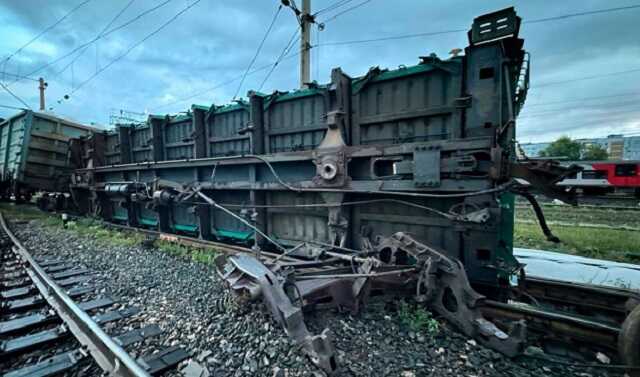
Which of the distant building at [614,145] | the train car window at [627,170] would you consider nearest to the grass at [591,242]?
the train car window at [627,170]

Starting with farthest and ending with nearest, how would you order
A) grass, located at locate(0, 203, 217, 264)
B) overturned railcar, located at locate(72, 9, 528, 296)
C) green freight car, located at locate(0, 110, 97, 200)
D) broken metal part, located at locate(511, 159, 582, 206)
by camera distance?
green freight car, located at locate(0, 110, 97, 200) < grass, located at locate(0, 203, 217, 264) < overturned railcar, located at locate(72, 9, 528, 296) < broken metal part, located at locate(511, 159, 582, 206)

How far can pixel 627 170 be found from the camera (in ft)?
65.2

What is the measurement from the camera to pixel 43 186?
11.6 meters

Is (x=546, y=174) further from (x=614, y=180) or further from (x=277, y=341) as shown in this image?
(x=614, y=180)

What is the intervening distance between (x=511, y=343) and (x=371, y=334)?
118 cm

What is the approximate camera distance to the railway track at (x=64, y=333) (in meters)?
2.31

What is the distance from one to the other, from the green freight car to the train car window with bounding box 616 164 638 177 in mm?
30986

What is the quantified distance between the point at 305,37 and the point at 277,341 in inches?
415

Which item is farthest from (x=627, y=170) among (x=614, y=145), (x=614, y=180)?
(x=614, y=145)

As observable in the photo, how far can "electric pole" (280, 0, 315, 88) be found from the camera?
407 inches

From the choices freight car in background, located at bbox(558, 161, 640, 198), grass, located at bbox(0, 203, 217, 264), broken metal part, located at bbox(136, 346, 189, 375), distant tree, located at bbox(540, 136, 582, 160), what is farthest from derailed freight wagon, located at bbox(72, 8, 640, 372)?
distant tree, located at bbox(540, 136, 582, 160)

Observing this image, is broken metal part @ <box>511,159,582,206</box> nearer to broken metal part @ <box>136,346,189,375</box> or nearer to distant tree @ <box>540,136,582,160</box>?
broken metal part @ <box>136,346,189,375</box>

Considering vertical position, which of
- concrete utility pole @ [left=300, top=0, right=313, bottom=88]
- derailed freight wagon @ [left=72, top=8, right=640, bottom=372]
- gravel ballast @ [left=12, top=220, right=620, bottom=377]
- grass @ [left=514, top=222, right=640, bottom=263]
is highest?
concrete utility pole @ [left=300, top=0, right=313, bottom=88]

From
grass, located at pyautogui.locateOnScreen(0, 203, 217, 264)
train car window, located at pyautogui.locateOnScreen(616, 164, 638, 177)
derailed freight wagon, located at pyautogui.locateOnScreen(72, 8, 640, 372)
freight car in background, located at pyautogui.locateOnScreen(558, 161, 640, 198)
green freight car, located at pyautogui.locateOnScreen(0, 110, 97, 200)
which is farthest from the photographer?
train car window, located at pyautogui.locateOnScreen(616, 164, 638, 177)
